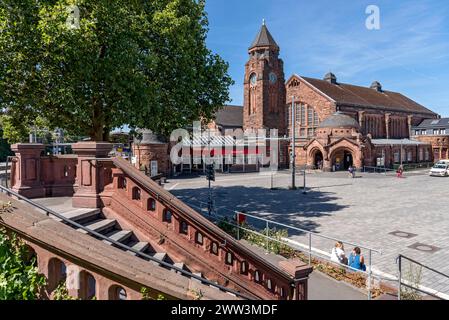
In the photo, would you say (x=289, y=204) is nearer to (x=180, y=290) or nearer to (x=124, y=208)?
(x=124, y=208)

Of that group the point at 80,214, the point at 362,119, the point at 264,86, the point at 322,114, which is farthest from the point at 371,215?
the point at 362,119

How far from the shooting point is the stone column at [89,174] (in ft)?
20.4

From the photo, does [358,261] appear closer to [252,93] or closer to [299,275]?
[299,275]

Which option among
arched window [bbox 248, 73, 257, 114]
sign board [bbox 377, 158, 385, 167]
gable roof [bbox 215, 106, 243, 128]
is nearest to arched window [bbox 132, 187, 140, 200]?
arched window [bbox 248, 73, 257, 114]

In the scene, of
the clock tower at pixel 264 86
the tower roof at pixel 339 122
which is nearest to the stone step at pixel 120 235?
the clock tower at pixel 264 86

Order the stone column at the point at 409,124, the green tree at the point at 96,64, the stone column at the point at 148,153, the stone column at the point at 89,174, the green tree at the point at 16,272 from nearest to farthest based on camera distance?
the green tree at the point at 16,272 → the stone column at the point at 89,174 → the green tree at the point at 96,64 → the stone column at the point at 148,153 → the stone column at the point at 409,124

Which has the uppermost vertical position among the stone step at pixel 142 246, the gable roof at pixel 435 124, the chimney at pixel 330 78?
the chimney at pixel 330 78

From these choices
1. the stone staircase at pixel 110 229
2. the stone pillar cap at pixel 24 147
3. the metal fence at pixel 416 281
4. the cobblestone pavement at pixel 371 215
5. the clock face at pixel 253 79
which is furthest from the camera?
the clock face at pixel 253 79

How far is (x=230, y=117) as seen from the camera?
60500 millimetres

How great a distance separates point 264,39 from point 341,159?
2357 centimetres

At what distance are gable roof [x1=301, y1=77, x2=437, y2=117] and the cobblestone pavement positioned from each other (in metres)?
32.2

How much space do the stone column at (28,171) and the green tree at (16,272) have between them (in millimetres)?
5372

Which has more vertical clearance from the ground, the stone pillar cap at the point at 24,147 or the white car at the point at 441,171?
the stone pillar cap at the point at 24,147

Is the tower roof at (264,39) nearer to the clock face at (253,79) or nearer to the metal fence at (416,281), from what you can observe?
the clock face at (253,79)
